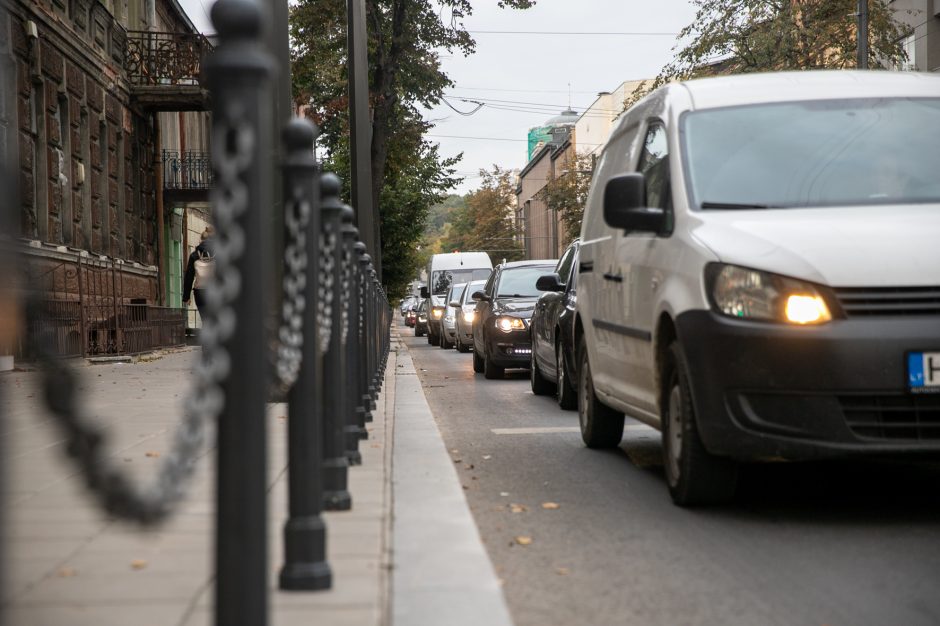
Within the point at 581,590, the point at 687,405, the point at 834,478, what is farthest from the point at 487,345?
the point at 581,590

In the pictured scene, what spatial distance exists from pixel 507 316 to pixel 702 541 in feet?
38.0

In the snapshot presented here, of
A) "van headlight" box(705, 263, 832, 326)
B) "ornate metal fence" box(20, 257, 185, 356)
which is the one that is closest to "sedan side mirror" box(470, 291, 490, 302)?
"ornate metal fence" box(20, 257, 185, 356)

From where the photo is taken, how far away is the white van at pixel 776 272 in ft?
17.6

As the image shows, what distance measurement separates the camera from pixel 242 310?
266cm

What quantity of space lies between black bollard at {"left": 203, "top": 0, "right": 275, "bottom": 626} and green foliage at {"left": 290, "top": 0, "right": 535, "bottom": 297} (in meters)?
29.8

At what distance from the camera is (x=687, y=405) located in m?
5.81

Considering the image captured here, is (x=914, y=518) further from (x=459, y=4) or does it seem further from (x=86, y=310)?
(x=459, y=4)

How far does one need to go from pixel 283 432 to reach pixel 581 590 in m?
4.33

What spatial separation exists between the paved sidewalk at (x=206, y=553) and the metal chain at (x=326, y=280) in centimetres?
45

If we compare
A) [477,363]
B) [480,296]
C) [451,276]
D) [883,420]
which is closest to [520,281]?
[480,296]

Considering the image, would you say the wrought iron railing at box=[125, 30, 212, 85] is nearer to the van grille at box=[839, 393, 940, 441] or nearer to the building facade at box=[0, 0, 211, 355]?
the building facade at box=[0, 0, 211, 355]

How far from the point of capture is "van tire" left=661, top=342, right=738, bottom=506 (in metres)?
5.80

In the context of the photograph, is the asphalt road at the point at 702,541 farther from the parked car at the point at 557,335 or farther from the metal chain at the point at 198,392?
the parked car at the point at 557,335

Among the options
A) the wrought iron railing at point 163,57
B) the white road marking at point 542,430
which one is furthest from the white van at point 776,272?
the wrought iron railing at point 163,57
